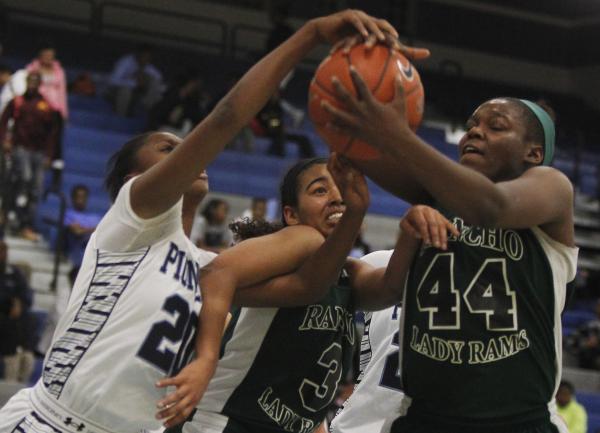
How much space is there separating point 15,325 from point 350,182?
627 centimetres

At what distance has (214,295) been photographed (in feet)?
12.0

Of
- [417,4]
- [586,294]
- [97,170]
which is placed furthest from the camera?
[417,4]

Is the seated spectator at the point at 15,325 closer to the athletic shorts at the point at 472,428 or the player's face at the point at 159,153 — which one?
the player's face at the point at 159,153

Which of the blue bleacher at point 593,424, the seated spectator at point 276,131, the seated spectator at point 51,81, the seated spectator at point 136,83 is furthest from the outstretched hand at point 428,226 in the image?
the seated spectator at point 136,83

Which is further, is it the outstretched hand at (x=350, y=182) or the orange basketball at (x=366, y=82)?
the outstretched hand at (x=350, y=182)

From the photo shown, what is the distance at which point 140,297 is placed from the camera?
346cm

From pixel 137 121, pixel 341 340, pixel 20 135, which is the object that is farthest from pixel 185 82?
pixel 341 340

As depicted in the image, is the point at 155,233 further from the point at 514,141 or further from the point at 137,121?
the point at 137,121

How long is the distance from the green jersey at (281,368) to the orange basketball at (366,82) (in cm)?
86

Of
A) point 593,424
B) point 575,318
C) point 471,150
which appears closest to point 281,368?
point 471,150

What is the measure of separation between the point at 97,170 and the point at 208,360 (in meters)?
10.1

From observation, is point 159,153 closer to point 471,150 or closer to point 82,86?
point 471,150

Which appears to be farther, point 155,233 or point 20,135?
point 20,135

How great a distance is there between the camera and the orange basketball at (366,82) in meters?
3.23
